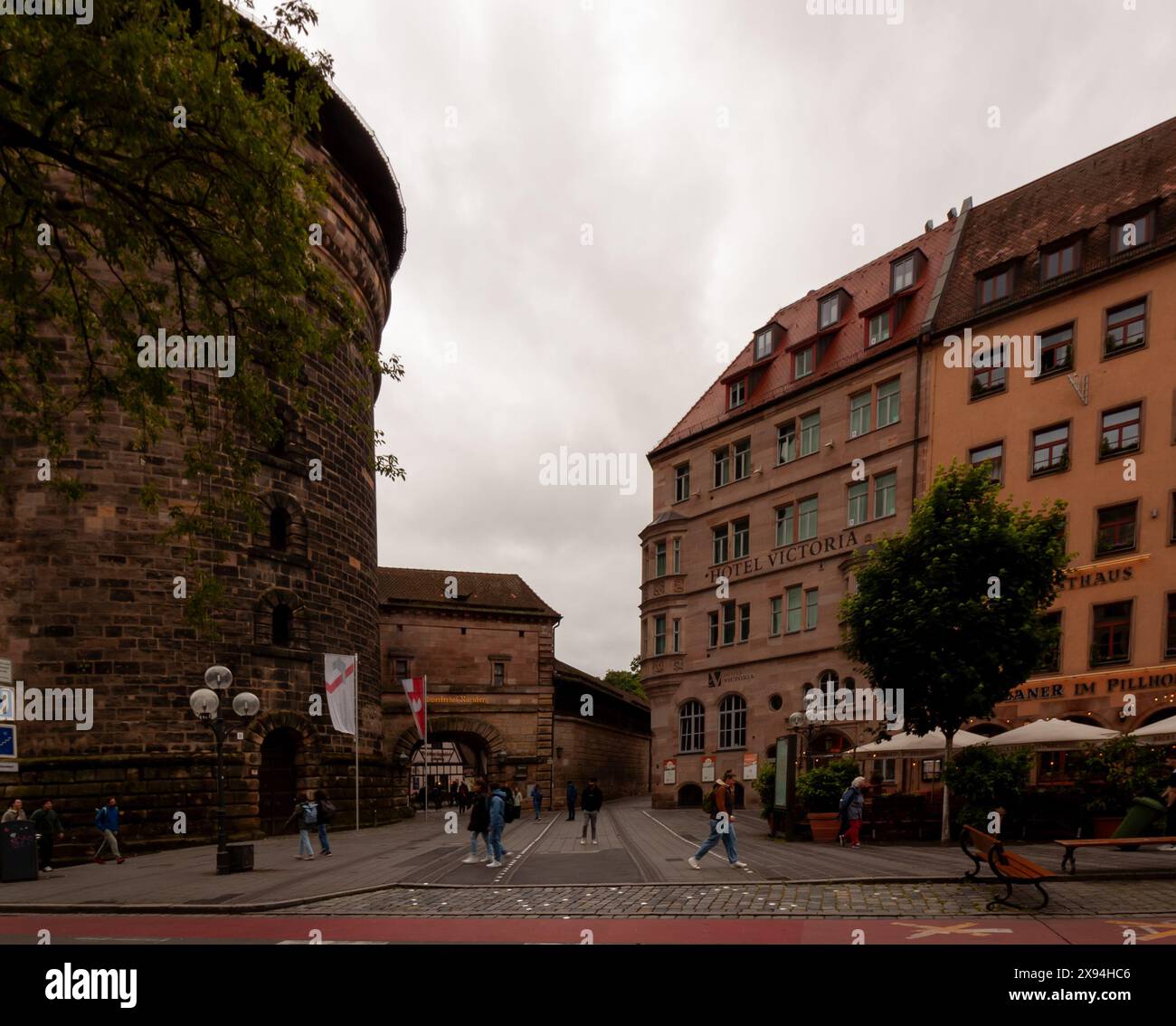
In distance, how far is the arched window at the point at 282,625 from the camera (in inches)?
1133

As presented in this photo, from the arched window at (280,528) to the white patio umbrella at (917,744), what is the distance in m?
17.8

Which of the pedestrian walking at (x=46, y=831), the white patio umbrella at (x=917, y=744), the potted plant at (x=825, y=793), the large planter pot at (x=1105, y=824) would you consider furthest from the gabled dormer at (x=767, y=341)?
the pedestrian walking at (x=46, y=831)

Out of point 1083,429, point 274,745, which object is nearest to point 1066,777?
point 1083,429

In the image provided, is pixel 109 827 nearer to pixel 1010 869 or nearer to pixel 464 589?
pixel 1010 869

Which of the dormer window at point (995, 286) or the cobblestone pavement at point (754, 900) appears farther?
the dormer window at point (995, 286)

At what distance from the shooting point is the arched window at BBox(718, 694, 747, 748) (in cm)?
3834

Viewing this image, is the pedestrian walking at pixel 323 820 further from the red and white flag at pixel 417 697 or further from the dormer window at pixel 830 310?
the dormer window at pixel 830 310

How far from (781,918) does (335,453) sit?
2486 cm

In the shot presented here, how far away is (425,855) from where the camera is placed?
67.8ft

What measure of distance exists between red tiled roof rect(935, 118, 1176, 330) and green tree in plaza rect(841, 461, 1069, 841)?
11.7m
